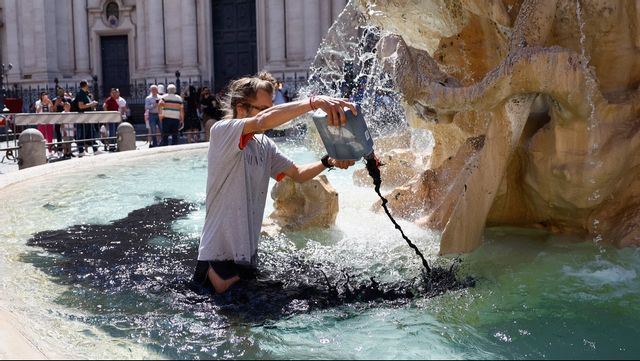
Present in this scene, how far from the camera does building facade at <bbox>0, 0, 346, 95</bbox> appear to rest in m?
25.8

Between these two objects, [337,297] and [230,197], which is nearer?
[230,197]

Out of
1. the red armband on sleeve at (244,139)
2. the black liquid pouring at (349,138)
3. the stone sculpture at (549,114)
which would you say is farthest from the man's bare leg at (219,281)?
the stone sculpture at (549,114)

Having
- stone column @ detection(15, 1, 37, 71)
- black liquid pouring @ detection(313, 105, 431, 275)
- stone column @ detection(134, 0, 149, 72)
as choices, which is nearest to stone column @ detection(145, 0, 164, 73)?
stone column @ detection(134, 0, 149, 72)

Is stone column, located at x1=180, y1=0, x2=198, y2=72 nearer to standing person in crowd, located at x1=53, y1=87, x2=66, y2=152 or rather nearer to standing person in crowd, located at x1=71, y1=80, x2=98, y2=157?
standing person in crowd, located at x1=53, y1=87, x2=66, y2=152

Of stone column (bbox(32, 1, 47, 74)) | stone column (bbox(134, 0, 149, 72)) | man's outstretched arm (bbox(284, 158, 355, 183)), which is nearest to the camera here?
man's outstretched arm (bbox(284, 158, 355, 183))

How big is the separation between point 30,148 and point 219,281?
803cm

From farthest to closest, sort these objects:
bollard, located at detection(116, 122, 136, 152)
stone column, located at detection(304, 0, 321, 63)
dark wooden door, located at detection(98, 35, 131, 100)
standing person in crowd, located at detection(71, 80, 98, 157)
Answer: dark wooden door, located at detection(98, 35, 131, 100) → stone column, located at detection(304, 0, 321, 63) → standing person in crowd, located at detection(71, 80, 98, 157) → bollard, located at detection(116, 122, 136, 152)

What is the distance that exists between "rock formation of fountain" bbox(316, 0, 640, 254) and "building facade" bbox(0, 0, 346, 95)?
1989 centimetres

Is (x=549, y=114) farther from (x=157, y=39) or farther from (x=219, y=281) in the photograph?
(x=157, y=39)

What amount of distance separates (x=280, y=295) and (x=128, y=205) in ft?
13.4

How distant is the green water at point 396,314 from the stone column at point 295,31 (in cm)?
2077

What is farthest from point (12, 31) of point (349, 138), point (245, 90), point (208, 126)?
point (349, 138)

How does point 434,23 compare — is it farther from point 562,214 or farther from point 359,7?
point 562,214

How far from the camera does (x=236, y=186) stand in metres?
3.62
